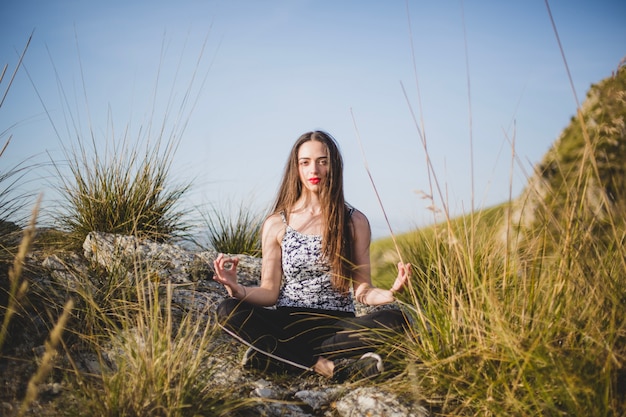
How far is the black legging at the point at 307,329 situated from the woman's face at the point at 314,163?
3.03 feet

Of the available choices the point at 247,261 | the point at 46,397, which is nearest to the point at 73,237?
the point at 247,261

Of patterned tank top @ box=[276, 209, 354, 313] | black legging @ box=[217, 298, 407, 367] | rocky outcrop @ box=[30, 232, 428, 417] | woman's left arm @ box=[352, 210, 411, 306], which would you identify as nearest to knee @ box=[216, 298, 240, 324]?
black legging @ box=[217, 298, 407, 367]

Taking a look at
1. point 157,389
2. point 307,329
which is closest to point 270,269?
point 307,329

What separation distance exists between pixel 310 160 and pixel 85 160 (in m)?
2.22

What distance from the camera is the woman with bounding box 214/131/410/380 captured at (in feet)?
8.77

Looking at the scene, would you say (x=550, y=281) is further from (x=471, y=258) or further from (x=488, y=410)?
(x=488, y=410)

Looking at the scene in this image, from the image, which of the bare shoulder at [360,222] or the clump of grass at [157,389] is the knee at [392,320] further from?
the clump of grass at [157,389]

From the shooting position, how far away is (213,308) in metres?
3.35

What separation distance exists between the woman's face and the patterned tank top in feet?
1.33

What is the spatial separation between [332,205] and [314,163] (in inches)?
13.3

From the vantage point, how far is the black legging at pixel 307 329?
2666 millimetres

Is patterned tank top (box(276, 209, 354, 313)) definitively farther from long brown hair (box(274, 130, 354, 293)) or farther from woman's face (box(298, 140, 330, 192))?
woman's face (box(298, 140, 330, 192))

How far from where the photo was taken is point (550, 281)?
1.95 meters

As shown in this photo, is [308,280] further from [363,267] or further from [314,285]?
[363,267]
